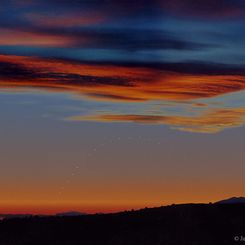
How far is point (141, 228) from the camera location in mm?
49781

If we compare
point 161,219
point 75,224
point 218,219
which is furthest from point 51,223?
point 218,219

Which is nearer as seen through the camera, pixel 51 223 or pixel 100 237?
pixel 100 237

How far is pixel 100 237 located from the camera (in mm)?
49156

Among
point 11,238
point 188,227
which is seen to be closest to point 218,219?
point 188,227

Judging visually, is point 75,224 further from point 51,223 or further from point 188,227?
point 188,227

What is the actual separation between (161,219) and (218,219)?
4.36m

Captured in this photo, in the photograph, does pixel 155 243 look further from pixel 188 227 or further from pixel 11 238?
pixel 11 238

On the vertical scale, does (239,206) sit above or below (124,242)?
above

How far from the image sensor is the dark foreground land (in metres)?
47.5

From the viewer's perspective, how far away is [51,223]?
53406 millimetres

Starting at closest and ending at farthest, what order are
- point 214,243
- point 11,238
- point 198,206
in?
point 214,243 < point 11,238 < point 198,206

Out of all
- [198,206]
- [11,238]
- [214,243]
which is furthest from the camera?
[198,206]

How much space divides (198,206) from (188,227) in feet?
17.8

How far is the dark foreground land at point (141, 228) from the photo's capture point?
47500 millimetres
